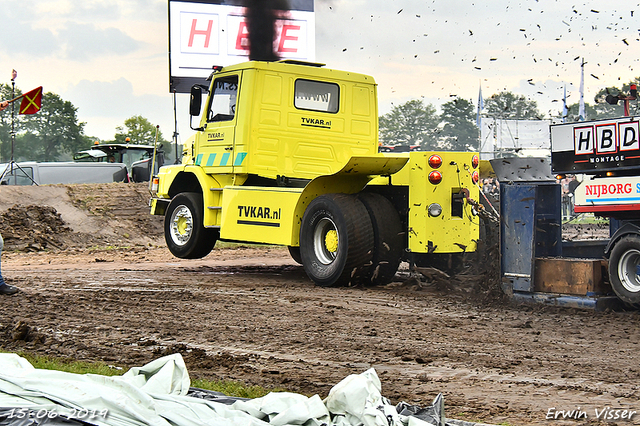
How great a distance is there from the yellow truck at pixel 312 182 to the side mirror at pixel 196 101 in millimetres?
16

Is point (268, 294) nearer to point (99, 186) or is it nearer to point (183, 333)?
point (183, 333)

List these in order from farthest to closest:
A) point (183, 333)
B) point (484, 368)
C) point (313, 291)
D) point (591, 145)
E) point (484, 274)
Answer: point (313, 291), point (484, 274), point (591, 145), point (183, 333), point (484, 368)

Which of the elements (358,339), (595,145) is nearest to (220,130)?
(358,339)

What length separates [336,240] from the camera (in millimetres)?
9359

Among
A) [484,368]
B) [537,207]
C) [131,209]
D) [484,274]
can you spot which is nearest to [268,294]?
[484,274]

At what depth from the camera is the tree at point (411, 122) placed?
61.5 meters

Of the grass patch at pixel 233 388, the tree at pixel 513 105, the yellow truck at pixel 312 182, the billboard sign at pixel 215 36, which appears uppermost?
the tree at pixel 513 105

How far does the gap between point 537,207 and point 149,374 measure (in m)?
5.10

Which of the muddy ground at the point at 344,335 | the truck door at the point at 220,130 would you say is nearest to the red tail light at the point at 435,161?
the muddy ground at the point at 344,335

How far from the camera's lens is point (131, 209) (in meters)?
20.2

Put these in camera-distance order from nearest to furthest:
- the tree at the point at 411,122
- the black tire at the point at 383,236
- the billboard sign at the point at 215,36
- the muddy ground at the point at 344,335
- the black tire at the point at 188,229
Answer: the muddy ground at the point at 344,335 → the black tire at the point at 383,236 → the black tire at the point at 188,229 → the billboard sign at the point at 215,36 → the tree at the point at 411,122

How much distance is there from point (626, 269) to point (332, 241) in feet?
12.1

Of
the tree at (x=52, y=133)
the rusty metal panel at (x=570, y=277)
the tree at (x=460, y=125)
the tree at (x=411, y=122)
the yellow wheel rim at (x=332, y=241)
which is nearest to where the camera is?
the rusty metal panel at (x=570, y=277)

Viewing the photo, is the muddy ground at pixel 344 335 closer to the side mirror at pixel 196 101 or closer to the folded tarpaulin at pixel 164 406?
the folded tarpaulin at pixel 164 406
